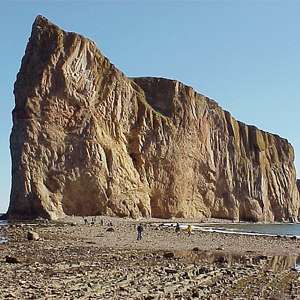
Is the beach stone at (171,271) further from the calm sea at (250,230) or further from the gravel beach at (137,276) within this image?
the calm sea at (250,230)

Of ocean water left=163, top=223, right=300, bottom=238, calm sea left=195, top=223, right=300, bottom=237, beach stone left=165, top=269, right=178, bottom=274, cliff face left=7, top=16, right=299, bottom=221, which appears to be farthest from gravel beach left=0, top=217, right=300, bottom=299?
cliff face left=7, top=16, right=299, bottom=221

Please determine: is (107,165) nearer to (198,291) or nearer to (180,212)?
(180,212)

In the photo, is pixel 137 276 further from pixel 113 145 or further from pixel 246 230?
pixel 113 145

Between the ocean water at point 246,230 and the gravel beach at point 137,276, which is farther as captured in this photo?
the ocean water at point 246,230

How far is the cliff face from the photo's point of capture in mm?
57156

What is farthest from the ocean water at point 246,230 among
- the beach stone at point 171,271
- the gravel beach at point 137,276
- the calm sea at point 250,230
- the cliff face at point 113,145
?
the beach stone at point 171,271

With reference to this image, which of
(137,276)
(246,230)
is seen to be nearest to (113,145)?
(246,230)

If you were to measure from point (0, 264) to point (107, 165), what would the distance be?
46.8m

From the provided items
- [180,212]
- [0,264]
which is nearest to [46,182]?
[180,212]

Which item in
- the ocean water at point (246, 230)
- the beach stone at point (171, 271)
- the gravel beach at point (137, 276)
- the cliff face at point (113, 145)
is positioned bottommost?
the gravel beach at point (137, 276)

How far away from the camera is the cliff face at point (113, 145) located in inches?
2250

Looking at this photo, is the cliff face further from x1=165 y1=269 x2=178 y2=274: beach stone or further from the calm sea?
x1=165 y1=269 x2=178 y2=274: beach stone

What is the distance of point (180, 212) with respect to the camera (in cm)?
7162

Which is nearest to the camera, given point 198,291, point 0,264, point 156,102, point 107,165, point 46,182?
point 198,291
